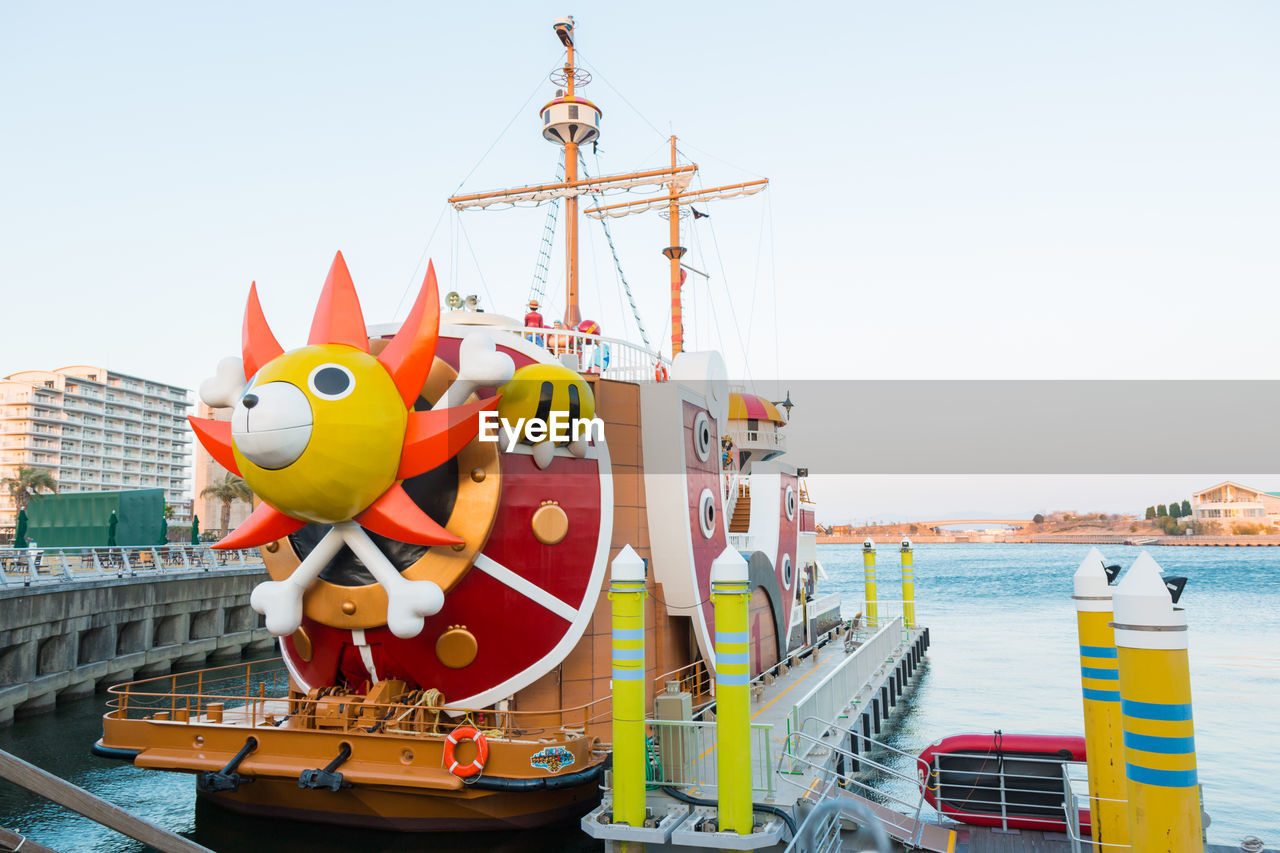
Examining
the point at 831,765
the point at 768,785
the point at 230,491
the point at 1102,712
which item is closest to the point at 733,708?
the point at 768,785

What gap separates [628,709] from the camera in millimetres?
10250

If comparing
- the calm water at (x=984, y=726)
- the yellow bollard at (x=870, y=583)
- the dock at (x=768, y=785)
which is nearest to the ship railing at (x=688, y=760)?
the dock at (x=768, y=785)

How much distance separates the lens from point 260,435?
420 inches

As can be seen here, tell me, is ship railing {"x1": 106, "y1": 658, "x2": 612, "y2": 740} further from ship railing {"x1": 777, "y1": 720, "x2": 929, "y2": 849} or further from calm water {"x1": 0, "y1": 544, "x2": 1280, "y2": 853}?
ship railing {"x1": 777, "y1": 720, "x2": 929, "y2": 849}

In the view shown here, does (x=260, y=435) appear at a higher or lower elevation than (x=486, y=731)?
higher

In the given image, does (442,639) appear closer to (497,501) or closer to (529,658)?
(529,658)

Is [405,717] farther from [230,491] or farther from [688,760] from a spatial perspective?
[230,491]

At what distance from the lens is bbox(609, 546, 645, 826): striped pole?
403 inches

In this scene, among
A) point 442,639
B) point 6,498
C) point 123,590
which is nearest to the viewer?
point 442,639

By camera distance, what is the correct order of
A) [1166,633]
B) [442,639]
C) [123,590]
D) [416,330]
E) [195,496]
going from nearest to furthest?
1. [1166,633]
2. [416,330]
3. [442,639]
4. [123,590]
5. [195,496]

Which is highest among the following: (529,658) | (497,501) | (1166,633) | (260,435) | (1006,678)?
(260,435)

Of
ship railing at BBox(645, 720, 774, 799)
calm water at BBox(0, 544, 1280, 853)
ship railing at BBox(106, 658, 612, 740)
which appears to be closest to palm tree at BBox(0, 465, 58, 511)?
calm water at BBox(0, 544, 1280, 853)

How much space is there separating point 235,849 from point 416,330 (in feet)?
26.2

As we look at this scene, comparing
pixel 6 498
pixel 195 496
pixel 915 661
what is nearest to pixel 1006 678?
pixel 915 661
